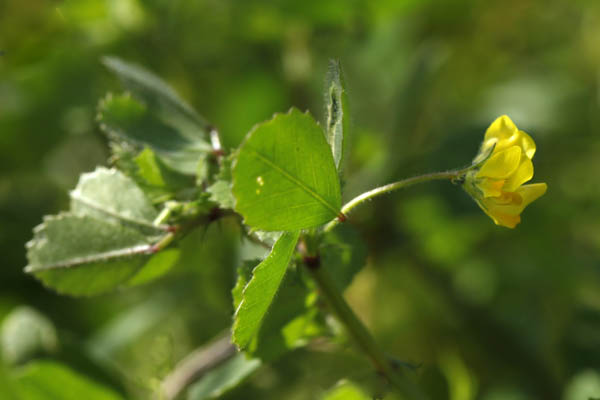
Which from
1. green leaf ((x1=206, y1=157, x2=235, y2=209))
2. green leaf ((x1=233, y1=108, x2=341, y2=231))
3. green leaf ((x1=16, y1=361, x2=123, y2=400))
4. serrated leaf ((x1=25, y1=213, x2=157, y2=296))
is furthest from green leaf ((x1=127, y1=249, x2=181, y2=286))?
green leaf ((x1=16, y1=361, x2=123, y2=400))

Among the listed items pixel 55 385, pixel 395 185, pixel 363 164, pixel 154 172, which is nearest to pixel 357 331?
pixel 395 185

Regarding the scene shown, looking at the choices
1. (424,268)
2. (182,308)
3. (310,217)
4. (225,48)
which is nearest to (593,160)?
(424,268)

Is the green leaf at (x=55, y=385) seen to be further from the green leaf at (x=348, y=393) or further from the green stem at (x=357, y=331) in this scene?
the green stem at (x=357, y=331)

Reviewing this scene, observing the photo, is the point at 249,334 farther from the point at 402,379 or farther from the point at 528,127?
the point at 528,127

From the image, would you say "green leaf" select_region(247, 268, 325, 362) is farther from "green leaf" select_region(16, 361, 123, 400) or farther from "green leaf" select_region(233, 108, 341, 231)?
"green leaf" select_region(16, 361, 123, 400)

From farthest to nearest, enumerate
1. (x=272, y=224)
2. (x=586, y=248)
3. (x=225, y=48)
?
(x=225, y=48), (x=586, y=248), (x=272, y=224)

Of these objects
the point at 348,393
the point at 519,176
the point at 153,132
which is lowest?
the point at 348,393

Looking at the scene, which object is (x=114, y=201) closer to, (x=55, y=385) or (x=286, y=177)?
(x=286, y=177)
